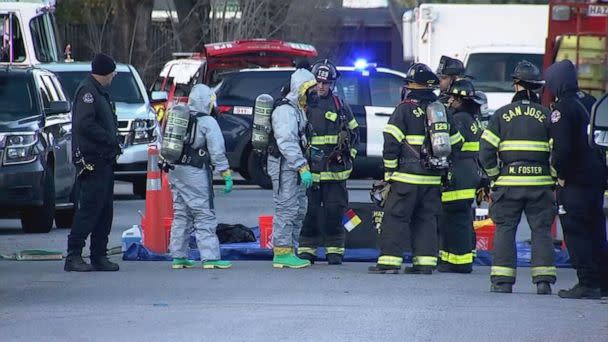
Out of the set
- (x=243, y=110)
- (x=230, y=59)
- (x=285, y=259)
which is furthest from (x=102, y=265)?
(x=230, y=59)

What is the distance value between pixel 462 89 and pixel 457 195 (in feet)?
2.90

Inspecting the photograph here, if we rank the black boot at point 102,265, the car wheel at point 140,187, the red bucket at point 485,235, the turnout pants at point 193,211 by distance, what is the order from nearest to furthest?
the turnout pants at point 193,211
the black boot at point 102,265
the red bucket at point 485,235
the car wheel at point 140,187

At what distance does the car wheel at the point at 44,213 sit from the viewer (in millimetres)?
15812

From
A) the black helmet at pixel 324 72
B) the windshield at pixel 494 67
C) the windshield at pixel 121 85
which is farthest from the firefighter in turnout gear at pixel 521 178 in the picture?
the windshield at pixel 494 67

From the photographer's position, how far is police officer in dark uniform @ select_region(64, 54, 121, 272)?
12422 millimetres

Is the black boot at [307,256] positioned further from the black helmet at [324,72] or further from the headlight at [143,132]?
the headlight at [143,132]

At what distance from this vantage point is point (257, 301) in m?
11.0

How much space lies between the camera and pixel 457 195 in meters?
12.9

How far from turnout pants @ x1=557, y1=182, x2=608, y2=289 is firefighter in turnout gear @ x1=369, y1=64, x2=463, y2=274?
151cm

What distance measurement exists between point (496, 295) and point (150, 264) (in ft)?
11.1

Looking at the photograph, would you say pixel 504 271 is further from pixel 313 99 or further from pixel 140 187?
pixel 140 187

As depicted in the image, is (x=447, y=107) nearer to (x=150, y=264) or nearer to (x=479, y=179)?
(x=479, y=179)

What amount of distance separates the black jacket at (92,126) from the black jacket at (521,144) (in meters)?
3.11

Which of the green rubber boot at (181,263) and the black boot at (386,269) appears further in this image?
the green rubber boot at (181,263)
